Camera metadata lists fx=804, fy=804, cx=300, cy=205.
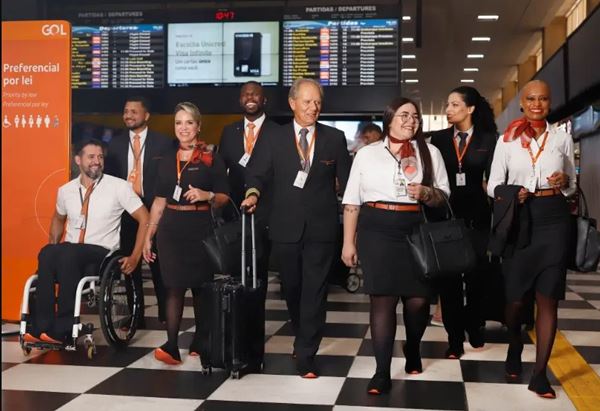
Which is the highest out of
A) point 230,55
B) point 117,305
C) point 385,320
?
point 230,55

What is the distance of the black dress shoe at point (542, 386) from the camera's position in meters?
3.21

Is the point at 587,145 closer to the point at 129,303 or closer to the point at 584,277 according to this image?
the point at 584,277

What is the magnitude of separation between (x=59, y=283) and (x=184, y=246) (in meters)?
0.70

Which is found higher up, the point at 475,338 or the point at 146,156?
the point at 146,156

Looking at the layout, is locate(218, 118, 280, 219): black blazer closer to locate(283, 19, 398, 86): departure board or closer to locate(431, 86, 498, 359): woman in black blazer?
locate(431, 86, 498, 359): woman in black blazer

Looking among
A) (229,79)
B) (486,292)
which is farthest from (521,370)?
(229,79)

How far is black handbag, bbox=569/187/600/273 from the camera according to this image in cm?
325

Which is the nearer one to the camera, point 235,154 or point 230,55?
point 235,154

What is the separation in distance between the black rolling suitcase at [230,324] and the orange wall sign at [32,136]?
1676mm

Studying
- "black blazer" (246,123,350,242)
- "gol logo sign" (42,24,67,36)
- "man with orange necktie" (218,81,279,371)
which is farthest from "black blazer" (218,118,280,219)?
"gol logo sign" (42,24,67,36)

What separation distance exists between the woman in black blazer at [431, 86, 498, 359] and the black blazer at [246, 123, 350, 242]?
0.73 m

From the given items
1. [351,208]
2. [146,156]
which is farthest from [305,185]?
[146,156]

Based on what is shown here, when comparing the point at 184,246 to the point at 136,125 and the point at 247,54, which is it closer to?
the point at 136,125

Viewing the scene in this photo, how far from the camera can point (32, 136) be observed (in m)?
4.85
